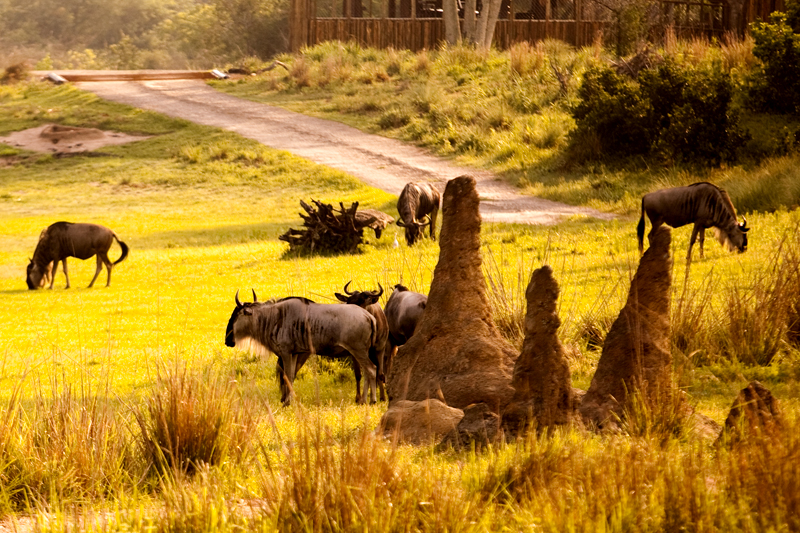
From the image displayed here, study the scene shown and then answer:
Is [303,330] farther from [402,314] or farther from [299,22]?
[299,22]

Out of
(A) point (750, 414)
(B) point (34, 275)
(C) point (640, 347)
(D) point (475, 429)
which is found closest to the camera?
(A) point (750, 414)

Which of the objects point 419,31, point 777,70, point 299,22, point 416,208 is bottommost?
point 416,208

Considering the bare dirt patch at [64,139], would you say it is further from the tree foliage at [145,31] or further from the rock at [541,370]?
the rock at [541,370]

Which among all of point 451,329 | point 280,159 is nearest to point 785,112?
point 280,159

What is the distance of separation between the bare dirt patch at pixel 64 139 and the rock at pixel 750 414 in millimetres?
30007

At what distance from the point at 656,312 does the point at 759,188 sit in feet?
41.2

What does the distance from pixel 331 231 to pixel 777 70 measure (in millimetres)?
11450

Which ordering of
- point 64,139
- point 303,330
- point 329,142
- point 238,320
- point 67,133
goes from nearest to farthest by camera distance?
1. point 303,330
2. point 238,320
3. point 329,142
4. point 64,139
5. point 67,133

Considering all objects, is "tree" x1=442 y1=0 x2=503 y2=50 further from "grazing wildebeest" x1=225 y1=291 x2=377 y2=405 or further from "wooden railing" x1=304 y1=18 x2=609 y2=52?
"grazing wildebeest" x1=225 y1=291 x2=377 y2=405

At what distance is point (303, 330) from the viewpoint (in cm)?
868

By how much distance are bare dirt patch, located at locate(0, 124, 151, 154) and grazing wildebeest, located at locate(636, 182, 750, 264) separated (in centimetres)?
2313

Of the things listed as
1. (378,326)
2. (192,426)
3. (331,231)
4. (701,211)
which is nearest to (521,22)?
(331,231)

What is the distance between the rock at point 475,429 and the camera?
6268mm

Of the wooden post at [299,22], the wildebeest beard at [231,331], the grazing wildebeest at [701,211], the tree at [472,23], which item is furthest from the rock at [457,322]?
the wooden post at [299,22]
